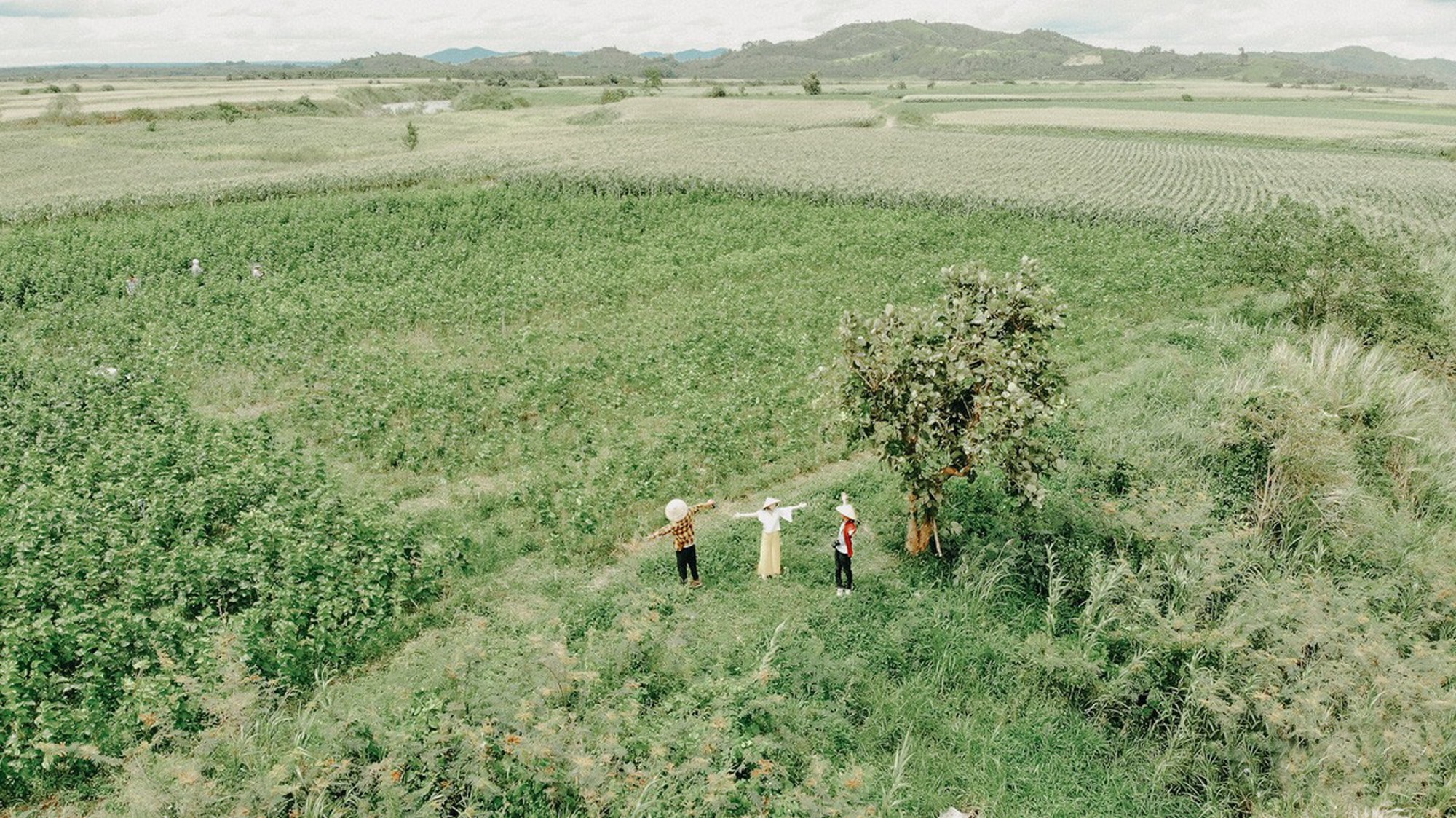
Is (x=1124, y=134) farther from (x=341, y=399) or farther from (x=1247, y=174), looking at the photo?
(x=341, y=399)

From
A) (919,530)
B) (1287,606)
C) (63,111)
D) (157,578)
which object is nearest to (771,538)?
(919,530)

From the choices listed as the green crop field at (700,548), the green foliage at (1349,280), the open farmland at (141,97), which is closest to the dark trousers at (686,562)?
the green crop field at (700,548)

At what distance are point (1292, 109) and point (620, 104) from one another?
8381 centimetres

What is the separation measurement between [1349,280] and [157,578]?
25.5 m

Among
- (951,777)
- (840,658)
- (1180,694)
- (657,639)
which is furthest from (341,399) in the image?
(1180,694)

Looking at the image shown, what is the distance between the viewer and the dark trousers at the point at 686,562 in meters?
10.9

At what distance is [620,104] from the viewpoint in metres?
94.4

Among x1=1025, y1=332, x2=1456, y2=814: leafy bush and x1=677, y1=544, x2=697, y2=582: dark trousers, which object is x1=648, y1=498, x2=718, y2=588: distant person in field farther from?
x1=1025, y1=332, x2=1456, y2=814: leafy bush

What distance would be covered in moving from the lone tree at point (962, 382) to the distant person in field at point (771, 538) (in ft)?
5.36

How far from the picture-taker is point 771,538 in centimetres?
1108

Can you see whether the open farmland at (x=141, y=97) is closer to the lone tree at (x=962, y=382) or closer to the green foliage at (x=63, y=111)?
the green foliage at (x=63, y=111)

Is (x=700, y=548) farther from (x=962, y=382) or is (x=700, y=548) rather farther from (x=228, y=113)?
(x=228, y=113)

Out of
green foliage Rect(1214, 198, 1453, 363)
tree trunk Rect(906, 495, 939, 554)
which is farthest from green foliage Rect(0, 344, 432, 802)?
green foliage Rect(1214, 198, 1453, 363)

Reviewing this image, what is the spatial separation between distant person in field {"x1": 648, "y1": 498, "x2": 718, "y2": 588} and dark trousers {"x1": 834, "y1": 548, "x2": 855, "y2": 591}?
2011mm
